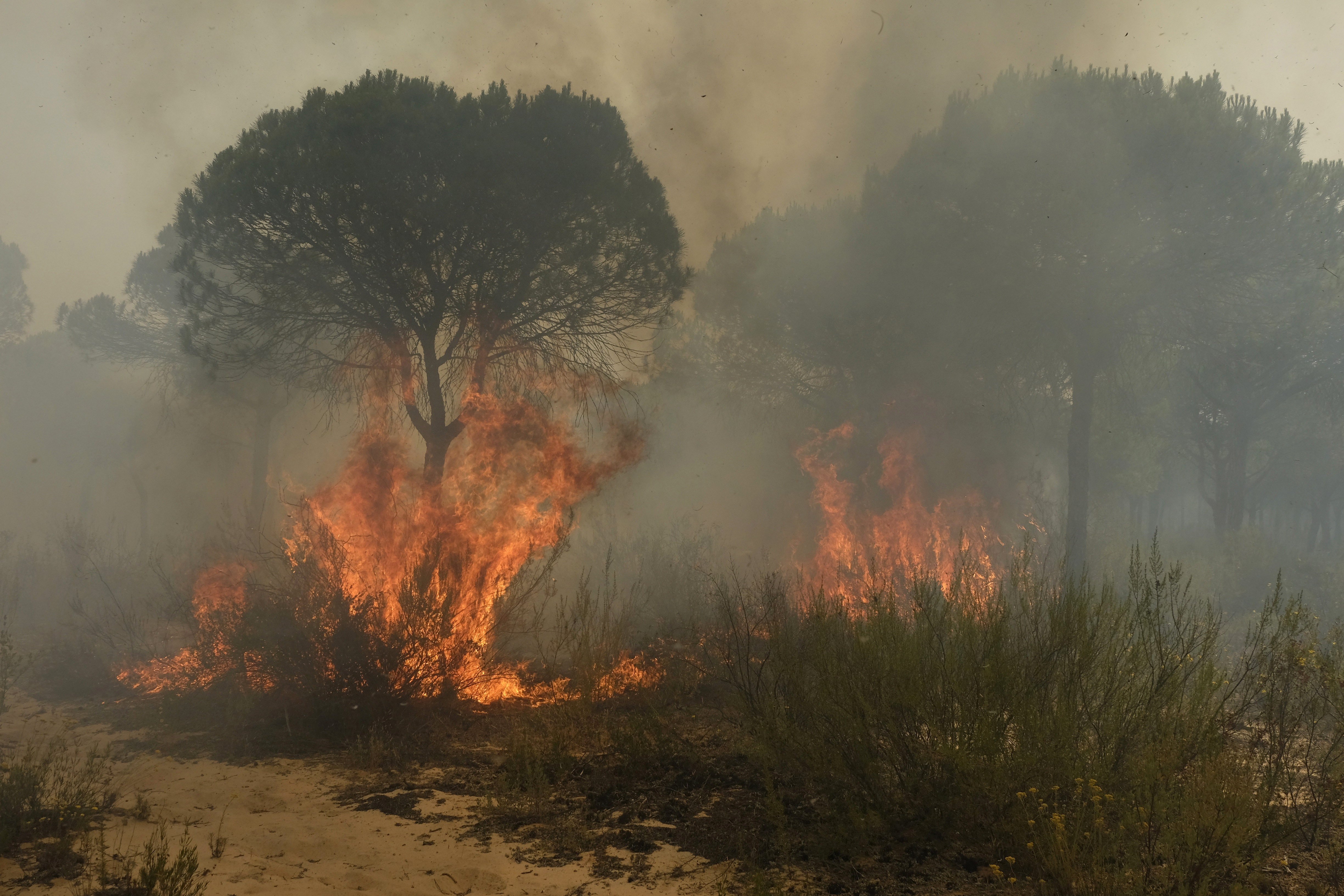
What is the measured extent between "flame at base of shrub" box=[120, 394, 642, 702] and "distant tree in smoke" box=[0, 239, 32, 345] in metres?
25.2

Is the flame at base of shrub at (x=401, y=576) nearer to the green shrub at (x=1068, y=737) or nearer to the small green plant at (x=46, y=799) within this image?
the small green plant at (x=46, y=799)

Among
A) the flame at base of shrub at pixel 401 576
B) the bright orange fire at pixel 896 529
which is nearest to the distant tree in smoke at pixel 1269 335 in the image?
the bright orange fire at pixel 896 529

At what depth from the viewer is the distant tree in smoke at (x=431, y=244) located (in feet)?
33.8

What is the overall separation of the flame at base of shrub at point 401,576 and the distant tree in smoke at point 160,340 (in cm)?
943

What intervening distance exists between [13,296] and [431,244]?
88.7 feet

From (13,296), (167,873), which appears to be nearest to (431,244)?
(167,873)

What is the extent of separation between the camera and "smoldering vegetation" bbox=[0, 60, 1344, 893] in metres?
4.99

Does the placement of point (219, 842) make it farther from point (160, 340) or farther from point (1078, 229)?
point (160, 340)

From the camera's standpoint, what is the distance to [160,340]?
19219 millimetres

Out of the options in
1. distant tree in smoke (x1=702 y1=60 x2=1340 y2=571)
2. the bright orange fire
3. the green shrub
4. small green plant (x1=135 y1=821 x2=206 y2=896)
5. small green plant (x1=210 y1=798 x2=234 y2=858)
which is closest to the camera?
small green plant (x1=135 y1=821 x2=206 y2=896)

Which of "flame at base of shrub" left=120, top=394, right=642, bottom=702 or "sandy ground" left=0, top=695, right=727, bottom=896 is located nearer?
"sandy ground" left=0, top=695, right=727, bottom=896

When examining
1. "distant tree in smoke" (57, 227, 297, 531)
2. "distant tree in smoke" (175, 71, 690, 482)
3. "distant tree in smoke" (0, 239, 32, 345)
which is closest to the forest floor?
"distant tree in smoke" (175, 71, 690, 482)

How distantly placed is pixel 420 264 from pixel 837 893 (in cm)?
922

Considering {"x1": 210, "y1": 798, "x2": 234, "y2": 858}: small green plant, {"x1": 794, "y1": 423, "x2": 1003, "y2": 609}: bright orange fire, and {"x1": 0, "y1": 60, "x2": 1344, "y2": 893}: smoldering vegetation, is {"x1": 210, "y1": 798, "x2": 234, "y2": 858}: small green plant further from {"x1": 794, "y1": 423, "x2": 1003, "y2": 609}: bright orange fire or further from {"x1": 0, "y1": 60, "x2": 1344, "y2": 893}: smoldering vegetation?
{"x1": 794, "y1": 423, "x2": 1003, "y2": 609}: bright orange fire
